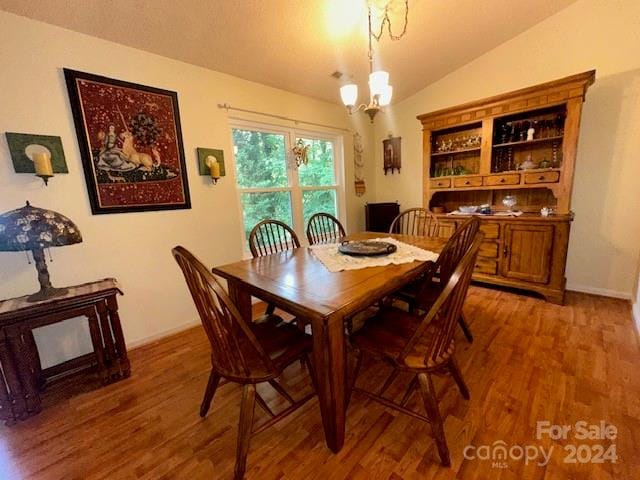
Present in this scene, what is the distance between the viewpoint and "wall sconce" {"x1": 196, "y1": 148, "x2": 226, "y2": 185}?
7.93 ft

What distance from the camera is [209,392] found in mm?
1442

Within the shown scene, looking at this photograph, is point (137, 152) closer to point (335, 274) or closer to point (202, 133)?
point (202, 133)

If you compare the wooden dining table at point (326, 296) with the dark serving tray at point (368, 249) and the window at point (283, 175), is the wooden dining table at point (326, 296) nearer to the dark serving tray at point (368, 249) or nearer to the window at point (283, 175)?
the dark serving tray at point (368, 249)

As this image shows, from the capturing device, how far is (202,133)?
95.0 inches

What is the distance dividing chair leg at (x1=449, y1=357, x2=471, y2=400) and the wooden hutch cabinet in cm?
172

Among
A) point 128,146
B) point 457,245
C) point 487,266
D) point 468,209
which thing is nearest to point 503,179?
point 468,209

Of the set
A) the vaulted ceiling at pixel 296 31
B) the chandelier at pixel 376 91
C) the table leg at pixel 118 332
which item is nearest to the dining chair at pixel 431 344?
the chandelier at pixel 376 91

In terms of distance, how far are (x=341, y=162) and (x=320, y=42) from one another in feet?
5.08

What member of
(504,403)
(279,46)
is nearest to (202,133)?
(279,46)

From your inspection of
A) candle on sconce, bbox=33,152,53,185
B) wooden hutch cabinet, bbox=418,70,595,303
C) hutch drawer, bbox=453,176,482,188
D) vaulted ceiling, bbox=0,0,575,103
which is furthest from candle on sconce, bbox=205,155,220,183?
hutch drawer, bbox=453,176,482,188

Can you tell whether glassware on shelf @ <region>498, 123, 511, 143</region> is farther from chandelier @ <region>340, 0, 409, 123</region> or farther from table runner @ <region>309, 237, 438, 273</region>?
table runner @ <region>309, 237, 438, 273</region>

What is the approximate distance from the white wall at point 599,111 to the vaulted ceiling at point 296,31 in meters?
0.22

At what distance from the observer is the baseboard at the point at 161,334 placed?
2.18m

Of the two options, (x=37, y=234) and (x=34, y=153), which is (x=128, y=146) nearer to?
(x=34, y=153)
